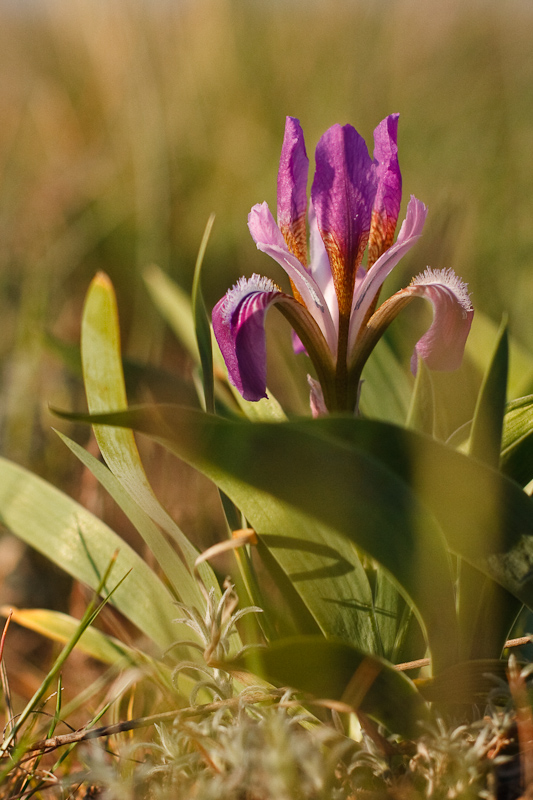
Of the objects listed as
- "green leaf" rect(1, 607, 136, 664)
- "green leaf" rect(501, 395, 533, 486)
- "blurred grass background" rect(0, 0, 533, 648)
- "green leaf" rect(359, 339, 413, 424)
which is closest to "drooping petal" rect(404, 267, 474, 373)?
"green leaf" rect(501, 395, 533, 486)

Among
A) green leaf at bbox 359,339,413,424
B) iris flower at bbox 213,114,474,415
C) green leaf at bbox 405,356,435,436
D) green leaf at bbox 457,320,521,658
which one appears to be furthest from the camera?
green leaf at bbox 359,339,413,424

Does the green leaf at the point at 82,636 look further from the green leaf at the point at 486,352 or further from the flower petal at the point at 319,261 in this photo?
the green leaf at the point at 486,352

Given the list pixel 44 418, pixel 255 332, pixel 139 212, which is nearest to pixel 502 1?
pixel 139 212

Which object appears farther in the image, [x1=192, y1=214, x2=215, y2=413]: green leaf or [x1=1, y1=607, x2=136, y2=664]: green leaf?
[x1=1, y1=607, x2=136, y2=664]: green leaf

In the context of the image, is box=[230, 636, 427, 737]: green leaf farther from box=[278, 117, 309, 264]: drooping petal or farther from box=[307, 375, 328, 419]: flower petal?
box=[278, 117, 309, 264]: drooping petal

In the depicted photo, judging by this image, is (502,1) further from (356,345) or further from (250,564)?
(250,564)

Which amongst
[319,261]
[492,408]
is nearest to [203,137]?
[319,261]
